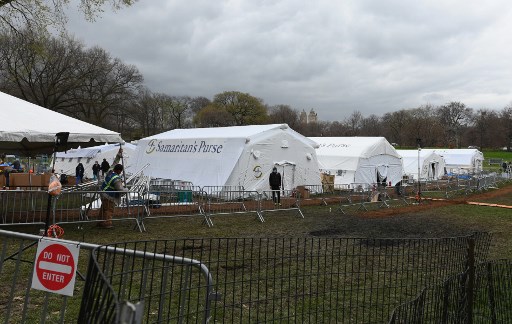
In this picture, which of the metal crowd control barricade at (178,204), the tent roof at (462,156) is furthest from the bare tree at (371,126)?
the metal crowd control barricade at (178,204)

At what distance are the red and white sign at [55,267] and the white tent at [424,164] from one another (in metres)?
36.4

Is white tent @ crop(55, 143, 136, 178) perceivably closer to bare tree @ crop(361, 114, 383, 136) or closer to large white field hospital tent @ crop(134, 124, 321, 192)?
large white field hospital tent @ crop(134, 124, 321, 192)

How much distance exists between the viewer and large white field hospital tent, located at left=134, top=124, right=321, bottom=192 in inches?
915

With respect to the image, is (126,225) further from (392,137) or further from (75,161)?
(392,137)

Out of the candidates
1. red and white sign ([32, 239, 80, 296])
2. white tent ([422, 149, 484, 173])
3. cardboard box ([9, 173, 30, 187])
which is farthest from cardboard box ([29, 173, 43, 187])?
white tent ([422, 149, 484, 173])

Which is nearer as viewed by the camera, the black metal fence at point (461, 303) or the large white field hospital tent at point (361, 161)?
the black metal fence at point (461, 303)

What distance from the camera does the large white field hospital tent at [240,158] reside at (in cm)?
2323

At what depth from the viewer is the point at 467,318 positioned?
4.64 meters

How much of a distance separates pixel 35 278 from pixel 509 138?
113 metres

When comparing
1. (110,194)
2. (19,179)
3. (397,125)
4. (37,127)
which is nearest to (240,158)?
(19,179)

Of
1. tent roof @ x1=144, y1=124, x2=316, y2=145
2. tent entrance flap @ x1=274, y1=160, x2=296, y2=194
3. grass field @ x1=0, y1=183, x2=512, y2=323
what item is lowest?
grass field @ x1=0, y1=183, x2=512, y2=323

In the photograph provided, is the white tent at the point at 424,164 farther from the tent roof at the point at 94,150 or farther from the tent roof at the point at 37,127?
the tent roof at the point at 37,127

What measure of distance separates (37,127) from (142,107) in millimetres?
64600

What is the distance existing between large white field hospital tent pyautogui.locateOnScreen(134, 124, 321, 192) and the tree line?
9413mm
